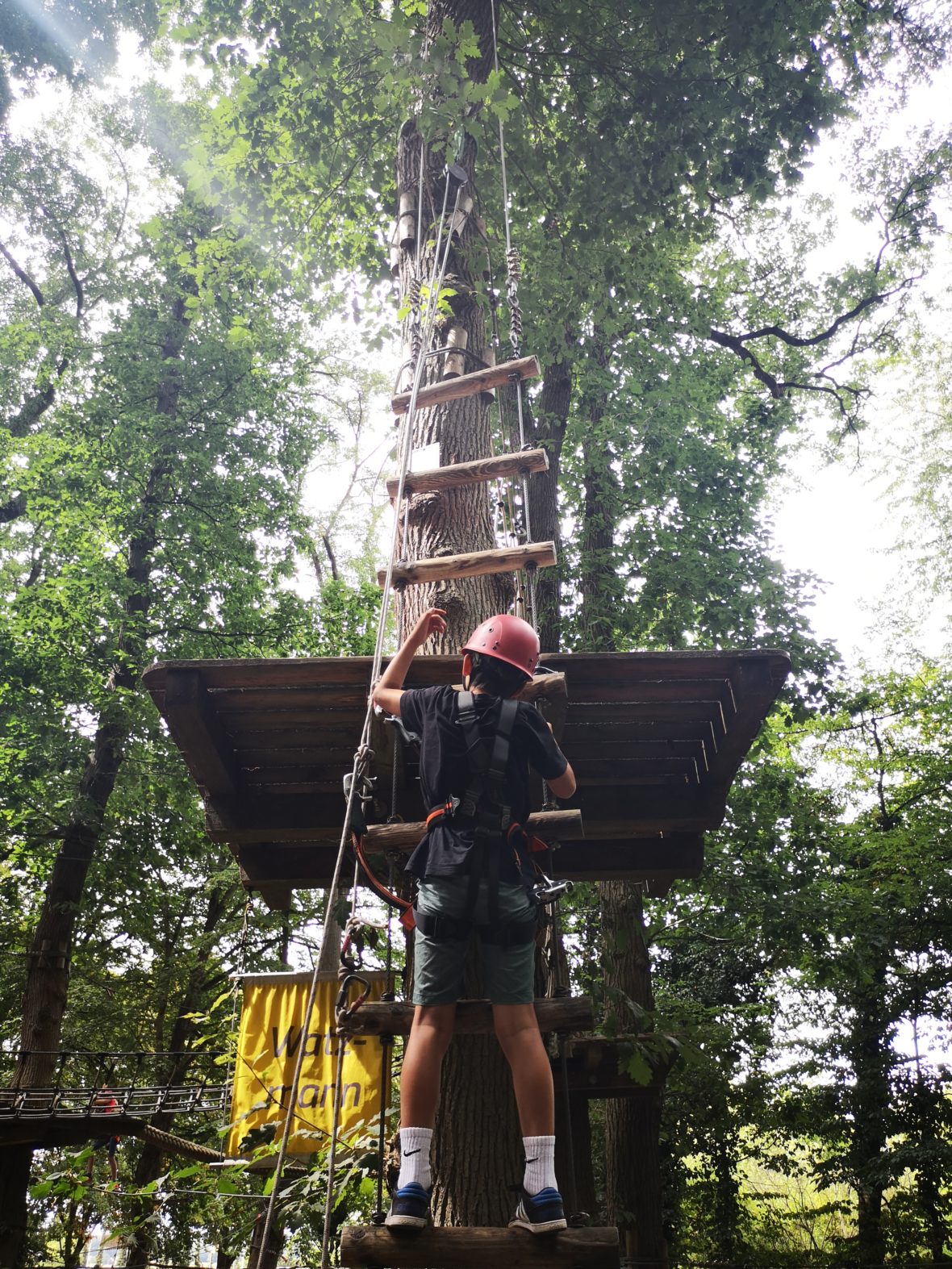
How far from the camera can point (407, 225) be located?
571 centimetres

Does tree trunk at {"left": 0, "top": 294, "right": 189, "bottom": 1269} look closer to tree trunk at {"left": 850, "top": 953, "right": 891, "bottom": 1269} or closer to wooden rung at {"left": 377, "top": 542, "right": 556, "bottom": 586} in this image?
wooden rung at {"left": 377, "top": 542, "right": 556, "bottom": 586}

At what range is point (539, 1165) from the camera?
2.49 metres

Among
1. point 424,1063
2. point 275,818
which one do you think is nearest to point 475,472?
point 275,818

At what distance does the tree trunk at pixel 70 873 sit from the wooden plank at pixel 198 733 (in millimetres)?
7591

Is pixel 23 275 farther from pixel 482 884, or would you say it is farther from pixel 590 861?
pixel 482 884

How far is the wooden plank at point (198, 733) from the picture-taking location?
145 inches

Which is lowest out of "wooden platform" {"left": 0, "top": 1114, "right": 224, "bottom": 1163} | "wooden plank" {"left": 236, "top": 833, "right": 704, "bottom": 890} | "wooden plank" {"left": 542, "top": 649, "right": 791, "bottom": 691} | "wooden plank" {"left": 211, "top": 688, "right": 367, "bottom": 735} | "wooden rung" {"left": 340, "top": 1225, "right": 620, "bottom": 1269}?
"wooden platform" {"left": 0, "top": 1114, "right": 224, "bottom": 1163}

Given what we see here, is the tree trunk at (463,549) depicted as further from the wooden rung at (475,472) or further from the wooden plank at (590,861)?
the wooden plank at (590,861)

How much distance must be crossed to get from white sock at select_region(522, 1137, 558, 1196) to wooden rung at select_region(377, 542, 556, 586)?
7.30ft

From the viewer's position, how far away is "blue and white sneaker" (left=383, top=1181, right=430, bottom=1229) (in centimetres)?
237

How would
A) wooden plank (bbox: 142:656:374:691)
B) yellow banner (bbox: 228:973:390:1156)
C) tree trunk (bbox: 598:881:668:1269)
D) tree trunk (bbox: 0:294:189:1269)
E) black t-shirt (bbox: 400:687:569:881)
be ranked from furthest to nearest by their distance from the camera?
tree trunk (bbox: 0:294:189:1269) → tree trunk (bbox: 598:881:668:1269) → yellow banner (bbox: 228:973:390:1156) → wooden plank (bbox: 142:656:374:691) → black t-shirt (bbox: 400:687:569:881)

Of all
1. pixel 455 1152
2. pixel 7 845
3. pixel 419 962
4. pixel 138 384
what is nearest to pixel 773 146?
pixel 419 962

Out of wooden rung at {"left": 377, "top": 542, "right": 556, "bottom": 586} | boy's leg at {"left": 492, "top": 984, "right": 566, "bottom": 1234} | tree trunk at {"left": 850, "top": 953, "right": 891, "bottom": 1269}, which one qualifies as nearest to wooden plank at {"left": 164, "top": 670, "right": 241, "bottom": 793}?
wooden rung at {"left": 377, "top": 542, "right": 556, "bottom": 586}

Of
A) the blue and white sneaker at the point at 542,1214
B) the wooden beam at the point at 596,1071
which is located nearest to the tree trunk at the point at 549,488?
the wooden beam at the point at 596,1071
